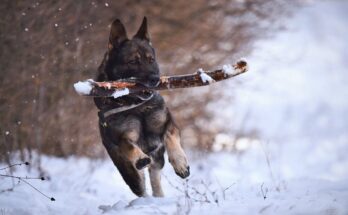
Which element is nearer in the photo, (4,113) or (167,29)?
(4,113)

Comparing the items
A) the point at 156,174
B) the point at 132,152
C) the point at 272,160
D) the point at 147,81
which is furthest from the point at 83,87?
the point at 272,160

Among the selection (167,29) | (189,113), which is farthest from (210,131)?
(167,29)

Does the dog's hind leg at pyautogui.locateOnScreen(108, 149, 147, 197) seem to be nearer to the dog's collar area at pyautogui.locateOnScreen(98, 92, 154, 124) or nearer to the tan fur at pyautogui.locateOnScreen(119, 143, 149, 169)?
the tan fur at pyautogui.locateOnScreen(119, 143, 149, 169)

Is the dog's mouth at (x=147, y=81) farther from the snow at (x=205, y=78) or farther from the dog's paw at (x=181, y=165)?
the dog's paw at (x=181, y=165)

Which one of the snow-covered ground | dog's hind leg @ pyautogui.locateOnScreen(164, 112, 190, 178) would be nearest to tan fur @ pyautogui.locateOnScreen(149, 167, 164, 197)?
Answer: the snow-covered ground

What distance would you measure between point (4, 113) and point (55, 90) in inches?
54.2

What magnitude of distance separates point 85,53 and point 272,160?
496 centimetres

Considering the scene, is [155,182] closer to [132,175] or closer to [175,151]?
[132,175]

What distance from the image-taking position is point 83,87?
159 inches

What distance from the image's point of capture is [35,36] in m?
7.30

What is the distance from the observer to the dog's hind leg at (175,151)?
16.2 feet

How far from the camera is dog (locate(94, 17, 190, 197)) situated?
491 centimetres

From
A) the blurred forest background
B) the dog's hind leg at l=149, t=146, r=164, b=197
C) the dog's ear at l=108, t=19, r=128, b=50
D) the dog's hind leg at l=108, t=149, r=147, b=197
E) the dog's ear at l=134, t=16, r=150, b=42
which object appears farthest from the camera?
the blurred forest background

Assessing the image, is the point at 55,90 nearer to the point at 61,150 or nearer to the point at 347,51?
the point at 61,150
